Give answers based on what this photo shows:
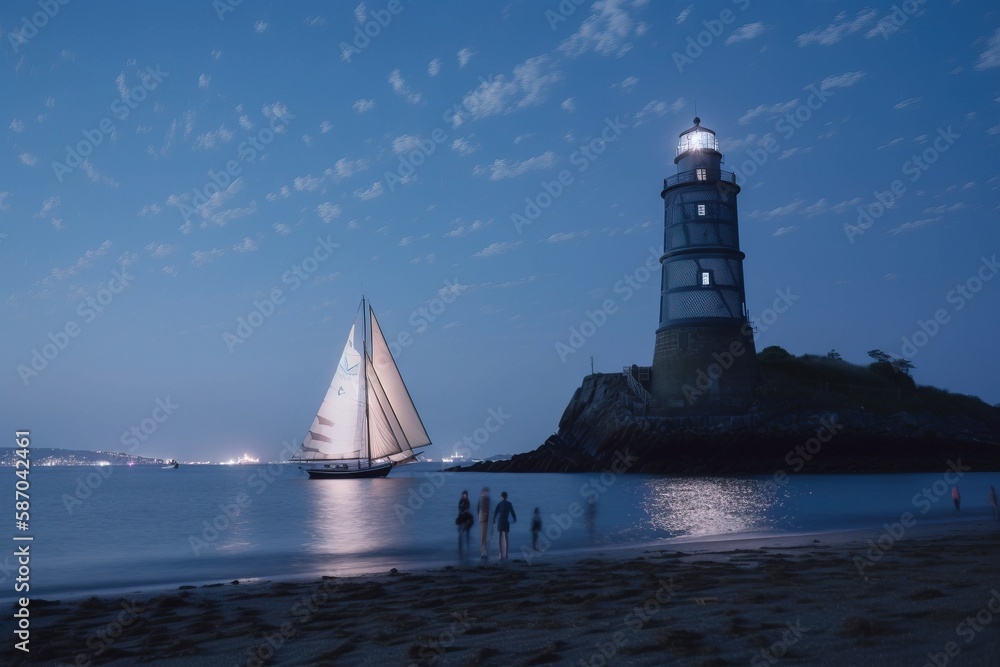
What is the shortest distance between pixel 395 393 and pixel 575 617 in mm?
62780

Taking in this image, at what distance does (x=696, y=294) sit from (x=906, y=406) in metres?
32.8

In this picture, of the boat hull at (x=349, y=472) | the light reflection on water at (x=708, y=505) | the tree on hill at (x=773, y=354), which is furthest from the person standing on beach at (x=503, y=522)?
the tree on hill at (x=773, y=354)

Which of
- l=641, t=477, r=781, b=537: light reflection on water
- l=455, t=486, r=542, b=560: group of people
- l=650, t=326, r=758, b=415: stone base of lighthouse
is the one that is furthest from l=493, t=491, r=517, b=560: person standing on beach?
l=650, t=326, r=758, b=415: stone base of lighthouse

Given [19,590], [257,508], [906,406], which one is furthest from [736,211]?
[19,590]

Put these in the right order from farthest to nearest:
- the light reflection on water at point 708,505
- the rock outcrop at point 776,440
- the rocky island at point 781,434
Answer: the rocky island at point 781,434, the rock outcrop at point 776,440, the light reflection on water at point 708,505

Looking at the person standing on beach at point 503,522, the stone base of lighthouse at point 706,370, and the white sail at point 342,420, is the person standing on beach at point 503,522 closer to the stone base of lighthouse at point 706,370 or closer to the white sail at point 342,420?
the stone base of lighthouse at point 706,370

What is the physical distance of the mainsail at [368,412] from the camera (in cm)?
7131

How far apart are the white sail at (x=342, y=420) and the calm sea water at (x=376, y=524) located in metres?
12.8

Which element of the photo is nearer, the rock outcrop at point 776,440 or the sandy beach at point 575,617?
the sandy beach at point 575,617

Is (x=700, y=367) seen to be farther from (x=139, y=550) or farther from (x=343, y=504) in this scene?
(x=139, y=550)

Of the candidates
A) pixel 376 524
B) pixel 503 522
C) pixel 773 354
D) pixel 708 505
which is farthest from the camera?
pixel 773 354

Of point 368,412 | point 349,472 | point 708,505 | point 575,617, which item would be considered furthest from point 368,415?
point 575,617

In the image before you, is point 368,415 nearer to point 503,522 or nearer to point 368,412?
point 368,412

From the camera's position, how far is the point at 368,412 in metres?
71.8
